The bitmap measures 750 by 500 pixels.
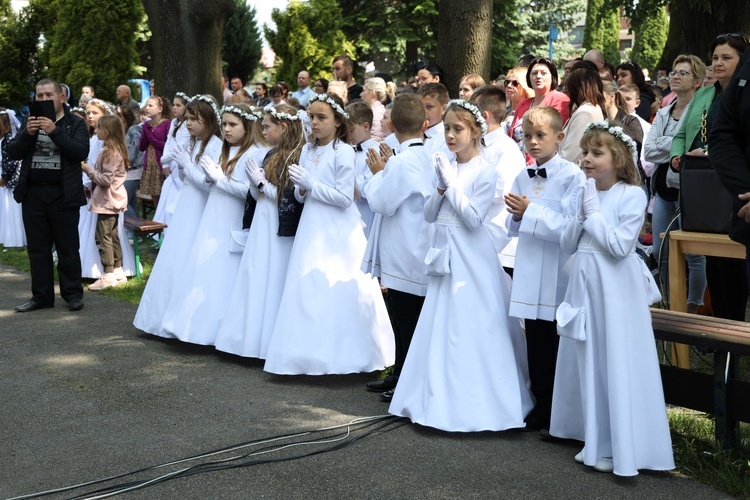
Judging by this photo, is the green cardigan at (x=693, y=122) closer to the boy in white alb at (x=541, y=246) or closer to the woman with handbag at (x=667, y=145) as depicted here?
the woman with handbag at (x=667, y=145)

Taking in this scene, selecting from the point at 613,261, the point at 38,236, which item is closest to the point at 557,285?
the point at 613,261

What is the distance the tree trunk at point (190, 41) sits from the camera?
1453 centimetres

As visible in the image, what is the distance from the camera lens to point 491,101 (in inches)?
289

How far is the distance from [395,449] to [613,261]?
1.57 meters

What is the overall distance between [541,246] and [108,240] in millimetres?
6540

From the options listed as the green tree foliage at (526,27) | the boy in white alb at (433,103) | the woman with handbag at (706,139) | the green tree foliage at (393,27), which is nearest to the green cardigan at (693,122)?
the woman with handbag at (706,139)

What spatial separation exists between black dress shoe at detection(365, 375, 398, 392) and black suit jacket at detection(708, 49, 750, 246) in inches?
107

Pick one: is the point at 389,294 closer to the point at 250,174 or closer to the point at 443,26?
the point at 250,174

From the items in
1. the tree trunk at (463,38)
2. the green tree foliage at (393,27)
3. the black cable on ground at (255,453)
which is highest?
the green tree foliage at (393,27)

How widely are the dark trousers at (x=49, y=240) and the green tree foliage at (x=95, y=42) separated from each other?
12.6 m

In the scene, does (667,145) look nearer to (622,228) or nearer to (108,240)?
(622,228)

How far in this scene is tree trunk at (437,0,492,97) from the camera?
1138 cm

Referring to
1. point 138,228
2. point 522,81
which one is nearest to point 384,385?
point 522,81

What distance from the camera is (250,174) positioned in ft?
24.7
